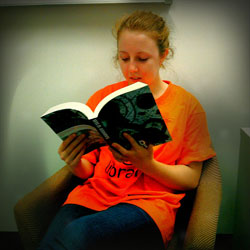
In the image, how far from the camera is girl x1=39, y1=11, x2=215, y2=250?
86 cm

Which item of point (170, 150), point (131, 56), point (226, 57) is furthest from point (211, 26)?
point (170, 150)

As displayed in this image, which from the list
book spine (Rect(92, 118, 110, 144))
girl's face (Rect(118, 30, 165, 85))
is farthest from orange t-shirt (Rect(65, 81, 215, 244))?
book spine (Rect(92, 118, 110, 144))

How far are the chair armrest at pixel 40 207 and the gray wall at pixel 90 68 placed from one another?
0.28 meters

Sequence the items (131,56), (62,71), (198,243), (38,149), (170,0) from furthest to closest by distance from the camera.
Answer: (38,149) < (62,71) < (170,0) < (131,56) < (198,243)

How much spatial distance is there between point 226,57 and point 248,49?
81 mm

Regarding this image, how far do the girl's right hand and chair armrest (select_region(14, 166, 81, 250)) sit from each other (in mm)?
158

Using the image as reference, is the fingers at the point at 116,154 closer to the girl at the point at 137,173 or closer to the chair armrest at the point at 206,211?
the girl at the point at 137,173

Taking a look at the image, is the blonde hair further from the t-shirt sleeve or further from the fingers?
the fingers

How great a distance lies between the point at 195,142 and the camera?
105cm

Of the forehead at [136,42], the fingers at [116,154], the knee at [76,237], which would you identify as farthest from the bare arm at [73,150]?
the forehead at [136,42]

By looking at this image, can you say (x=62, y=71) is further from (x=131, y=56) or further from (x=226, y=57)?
(x=226, y=57)

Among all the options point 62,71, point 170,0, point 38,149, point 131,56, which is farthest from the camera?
point 38,149

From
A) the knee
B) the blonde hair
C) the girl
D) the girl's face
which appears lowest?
the knee

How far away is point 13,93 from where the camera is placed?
1.32 meters
